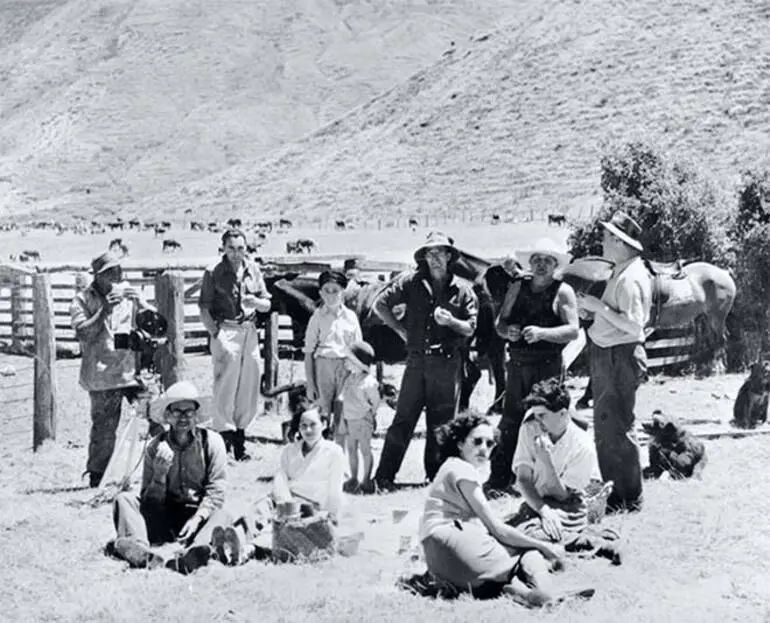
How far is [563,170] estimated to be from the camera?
54.7 metres

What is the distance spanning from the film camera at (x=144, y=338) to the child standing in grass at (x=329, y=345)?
1.22 metres

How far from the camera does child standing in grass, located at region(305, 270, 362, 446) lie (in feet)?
30.0

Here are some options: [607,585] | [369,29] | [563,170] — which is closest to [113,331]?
[607,585]

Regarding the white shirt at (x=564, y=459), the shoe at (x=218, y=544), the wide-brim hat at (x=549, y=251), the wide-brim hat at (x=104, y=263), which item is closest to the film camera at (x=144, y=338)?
the wide-brim hat at (x=104, y=263)

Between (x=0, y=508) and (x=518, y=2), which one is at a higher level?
(x=518, y=2)

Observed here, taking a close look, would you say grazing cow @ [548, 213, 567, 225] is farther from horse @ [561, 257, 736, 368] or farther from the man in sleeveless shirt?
the man in sleeveless shirt

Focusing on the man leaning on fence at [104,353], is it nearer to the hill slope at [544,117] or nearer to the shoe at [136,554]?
the shoe at [136,554]

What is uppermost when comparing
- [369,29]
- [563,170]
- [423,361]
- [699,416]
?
[369,29]

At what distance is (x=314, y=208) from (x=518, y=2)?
105806 mm

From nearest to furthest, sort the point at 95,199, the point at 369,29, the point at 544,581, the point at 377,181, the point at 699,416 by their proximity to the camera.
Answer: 1. the point at 544,581
2. the point at 699,416
3. the point at 377,181
4. the point at 95,199
5. the point at 369,29

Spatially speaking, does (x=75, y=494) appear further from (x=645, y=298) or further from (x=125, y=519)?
(x=645, y=298)

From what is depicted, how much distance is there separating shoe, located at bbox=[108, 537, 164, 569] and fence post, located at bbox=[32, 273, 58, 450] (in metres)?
4.77

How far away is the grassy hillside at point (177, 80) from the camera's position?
113000 millimetres

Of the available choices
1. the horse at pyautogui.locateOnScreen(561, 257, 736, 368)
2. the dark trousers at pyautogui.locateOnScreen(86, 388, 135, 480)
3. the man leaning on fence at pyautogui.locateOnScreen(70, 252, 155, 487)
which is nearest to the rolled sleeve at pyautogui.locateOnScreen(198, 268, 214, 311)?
the man leaning on fence at pyautogui.locateOnScreen(70, 252, 155, 487)
